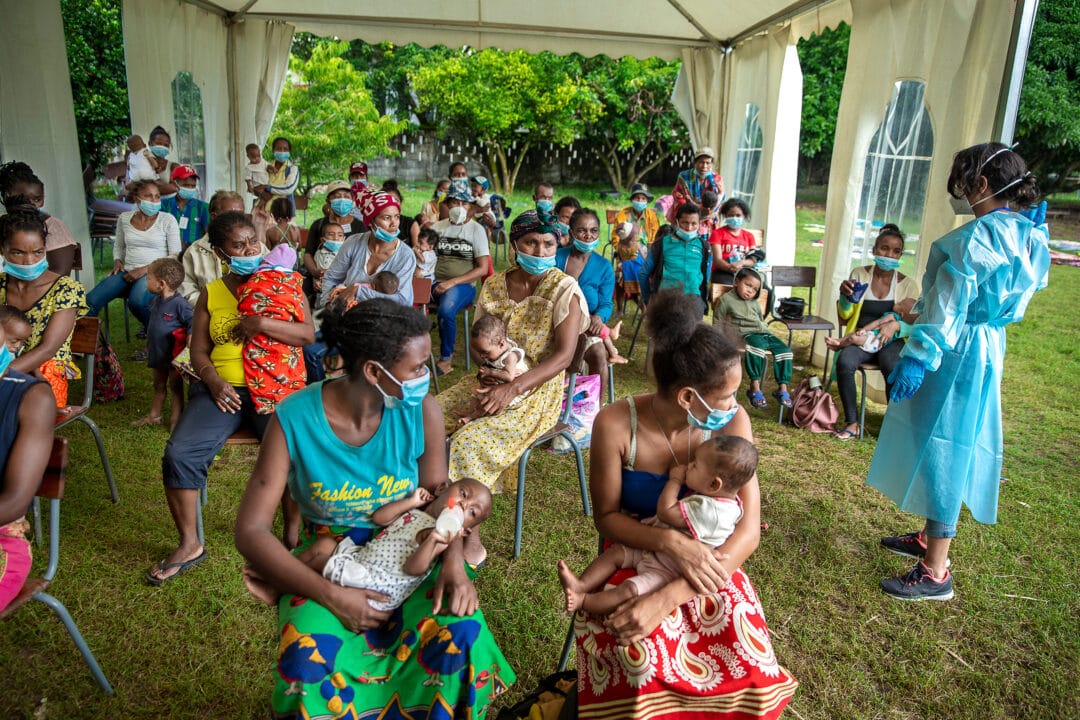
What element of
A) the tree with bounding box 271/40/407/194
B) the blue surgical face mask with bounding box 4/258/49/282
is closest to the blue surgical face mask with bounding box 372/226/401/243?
the blue surgical face mask with bounding box 4/258/49/282

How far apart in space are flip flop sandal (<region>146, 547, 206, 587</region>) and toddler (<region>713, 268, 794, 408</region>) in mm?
3989

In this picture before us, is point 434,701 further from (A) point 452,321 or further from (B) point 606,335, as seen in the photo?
(A) point 452,321

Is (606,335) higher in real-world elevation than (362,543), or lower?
higher

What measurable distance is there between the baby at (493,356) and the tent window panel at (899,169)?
374cm

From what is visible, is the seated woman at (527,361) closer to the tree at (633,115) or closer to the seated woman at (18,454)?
the seated woman at (18,454)

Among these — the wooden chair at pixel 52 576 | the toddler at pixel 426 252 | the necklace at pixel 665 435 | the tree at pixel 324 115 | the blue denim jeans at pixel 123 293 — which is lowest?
the wooden chair at pixel 52 576

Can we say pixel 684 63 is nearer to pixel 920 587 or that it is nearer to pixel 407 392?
pixel 920 587

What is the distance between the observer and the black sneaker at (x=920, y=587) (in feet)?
10.2

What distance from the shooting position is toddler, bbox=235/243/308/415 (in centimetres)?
321

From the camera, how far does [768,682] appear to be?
5.96 feet

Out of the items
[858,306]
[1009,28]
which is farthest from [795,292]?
[1009,28]

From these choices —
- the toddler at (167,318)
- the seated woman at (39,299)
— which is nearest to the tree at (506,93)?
the toddler at (167,318)

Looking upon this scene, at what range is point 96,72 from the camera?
1320 centimetres

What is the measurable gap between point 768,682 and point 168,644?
2.27m
